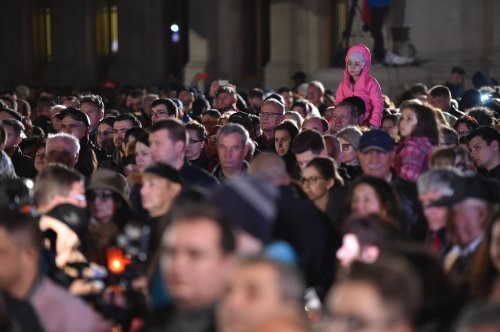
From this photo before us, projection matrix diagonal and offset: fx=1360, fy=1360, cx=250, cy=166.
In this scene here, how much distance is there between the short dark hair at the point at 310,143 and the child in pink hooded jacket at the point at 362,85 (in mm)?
3965

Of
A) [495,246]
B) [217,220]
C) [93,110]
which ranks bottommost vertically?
[93,110]

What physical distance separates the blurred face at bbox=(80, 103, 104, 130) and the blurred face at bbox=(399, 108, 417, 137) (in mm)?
5409

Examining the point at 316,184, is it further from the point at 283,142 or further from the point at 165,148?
the point at 283,142

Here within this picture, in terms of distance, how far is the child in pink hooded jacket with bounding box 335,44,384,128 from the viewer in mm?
14484

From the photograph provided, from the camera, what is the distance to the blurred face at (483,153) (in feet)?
35.1

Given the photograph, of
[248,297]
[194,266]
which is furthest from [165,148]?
[248,297]

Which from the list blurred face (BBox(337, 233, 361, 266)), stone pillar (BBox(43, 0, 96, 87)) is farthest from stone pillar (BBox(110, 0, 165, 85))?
blurred face (BBox(337, 233, 361, 266))

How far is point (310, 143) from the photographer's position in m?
10.3

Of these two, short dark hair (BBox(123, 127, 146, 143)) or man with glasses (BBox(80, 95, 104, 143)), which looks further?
man with glasses (BBox(80, 95, 104, 143))

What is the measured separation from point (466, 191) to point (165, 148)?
2.54 meters

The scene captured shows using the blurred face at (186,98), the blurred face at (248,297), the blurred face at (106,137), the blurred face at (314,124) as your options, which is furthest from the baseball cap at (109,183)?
the blurred face at (186,98)

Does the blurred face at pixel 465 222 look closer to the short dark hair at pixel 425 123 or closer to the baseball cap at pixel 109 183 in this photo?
the baseball cap at pixel 109 183

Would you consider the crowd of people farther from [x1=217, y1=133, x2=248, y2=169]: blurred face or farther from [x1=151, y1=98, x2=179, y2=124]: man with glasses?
[x1=151, y1=98, x2=179, y2=124]: man with glasses

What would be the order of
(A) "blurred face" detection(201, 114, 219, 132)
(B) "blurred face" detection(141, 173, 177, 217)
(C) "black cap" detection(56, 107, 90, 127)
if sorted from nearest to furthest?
(B) "blurred face" detection(141, 173, 177, 217)
(C) "black cap" detection(56, 107, 90, 127)
(A) "blurred face" detection(201, 114, 219, 132)
